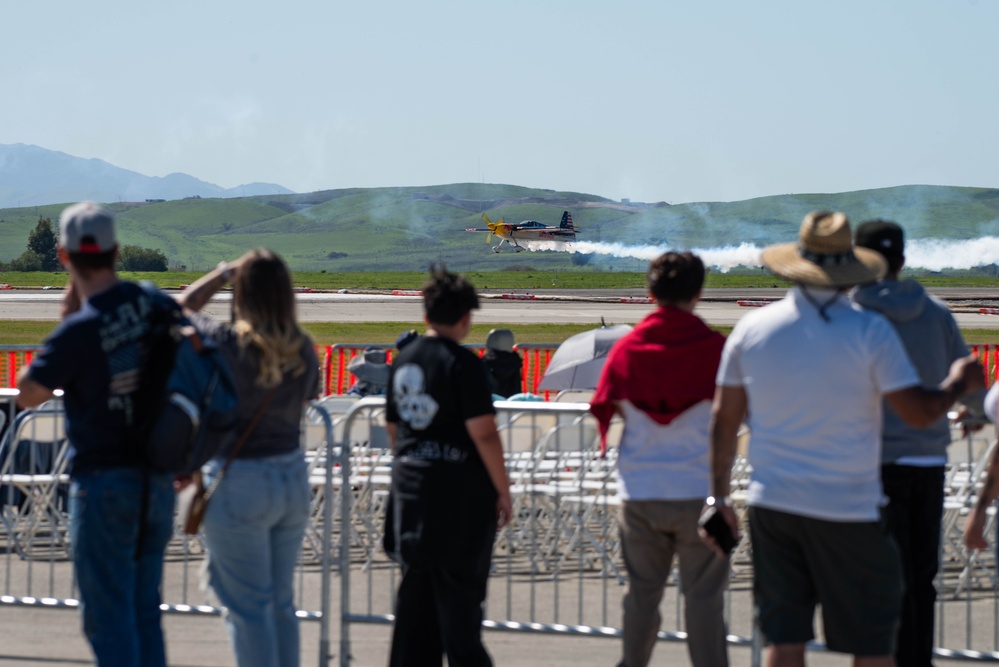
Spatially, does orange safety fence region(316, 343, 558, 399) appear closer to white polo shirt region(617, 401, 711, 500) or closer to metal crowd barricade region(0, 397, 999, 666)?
metal crowd barricade region(0, 397, 999, 666)

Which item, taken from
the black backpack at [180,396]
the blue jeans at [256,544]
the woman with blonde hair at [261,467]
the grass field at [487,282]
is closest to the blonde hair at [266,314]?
the woman with blonde hair at [261,467]

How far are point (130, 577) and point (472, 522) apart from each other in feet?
4.21

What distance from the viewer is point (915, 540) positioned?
16.4 feet

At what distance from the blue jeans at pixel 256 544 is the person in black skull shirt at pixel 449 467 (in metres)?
0.43

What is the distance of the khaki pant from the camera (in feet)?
16.8

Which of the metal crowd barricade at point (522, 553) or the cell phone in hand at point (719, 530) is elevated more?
the cell phone in hand at point (719, 530)

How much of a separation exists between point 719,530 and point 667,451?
0.58 m

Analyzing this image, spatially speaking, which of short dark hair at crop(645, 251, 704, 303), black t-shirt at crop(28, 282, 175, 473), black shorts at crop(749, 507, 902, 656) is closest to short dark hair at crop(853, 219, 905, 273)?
short dark hair at crop(645, 251, 704, 303)

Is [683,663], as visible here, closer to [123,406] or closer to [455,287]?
[455,287]

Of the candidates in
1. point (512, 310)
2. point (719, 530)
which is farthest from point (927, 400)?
point (512, 310)

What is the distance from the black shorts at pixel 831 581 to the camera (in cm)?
422

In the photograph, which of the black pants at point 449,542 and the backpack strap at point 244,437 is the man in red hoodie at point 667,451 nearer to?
the black pants at point 449,542

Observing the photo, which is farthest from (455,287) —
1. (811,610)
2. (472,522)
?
(811,610)

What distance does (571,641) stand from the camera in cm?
658
